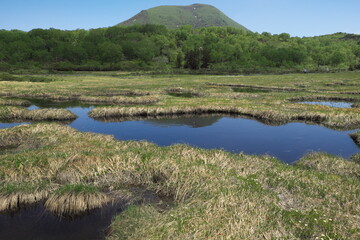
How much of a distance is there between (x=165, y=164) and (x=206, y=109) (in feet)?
83.5

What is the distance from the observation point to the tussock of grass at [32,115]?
3550cm

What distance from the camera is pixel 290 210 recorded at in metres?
12.0

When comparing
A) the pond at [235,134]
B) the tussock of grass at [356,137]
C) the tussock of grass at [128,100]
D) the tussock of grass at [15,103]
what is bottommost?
the pond at [235,134]

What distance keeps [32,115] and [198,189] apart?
29530 mm

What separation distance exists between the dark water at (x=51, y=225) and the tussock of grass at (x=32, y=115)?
24449 millimetres

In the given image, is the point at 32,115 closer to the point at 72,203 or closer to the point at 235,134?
the point at 235,134

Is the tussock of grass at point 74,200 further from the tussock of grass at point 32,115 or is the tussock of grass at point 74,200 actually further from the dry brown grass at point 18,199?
the tussock of grass at point 32,115

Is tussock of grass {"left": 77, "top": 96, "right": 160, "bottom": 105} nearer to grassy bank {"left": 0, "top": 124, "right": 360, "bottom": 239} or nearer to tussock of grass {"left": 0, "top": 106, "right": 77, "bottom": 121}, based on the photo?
tussock of grass {"left": 0, "top": 106, "right": 77, "bottom": 121}

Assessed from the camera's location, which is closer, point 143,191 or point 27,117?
point 143,191

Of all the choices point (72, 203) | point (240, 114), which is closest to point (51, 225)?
point (72, 203)

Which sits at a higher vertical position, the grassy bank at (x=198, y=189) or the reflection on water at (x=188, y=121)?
the grassy bank at (x=198, y=189)

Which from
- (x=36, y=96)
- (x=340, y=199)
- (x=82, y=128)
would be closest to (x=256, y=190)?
(x=340, y=199)

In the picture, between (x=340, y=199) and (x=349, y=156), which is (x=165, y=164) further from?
(x=349, y=156)

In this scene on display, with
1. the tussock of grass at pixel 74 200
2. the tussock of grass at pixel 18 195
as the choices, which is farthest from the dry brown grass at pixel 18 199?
the tussock of grass at pixel 74 200
